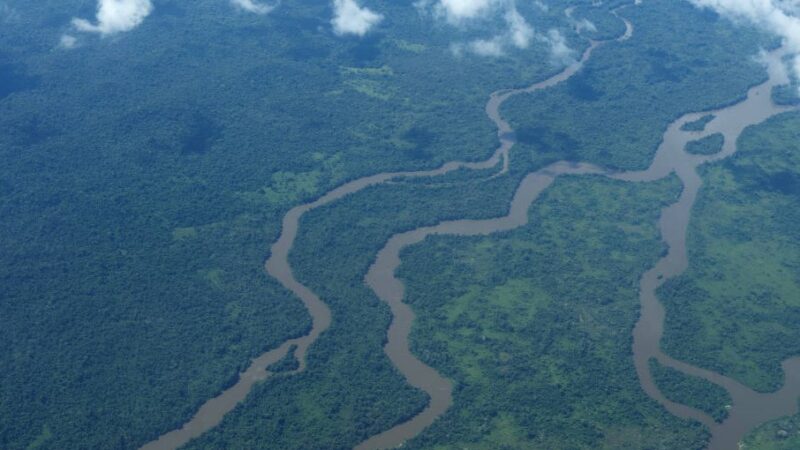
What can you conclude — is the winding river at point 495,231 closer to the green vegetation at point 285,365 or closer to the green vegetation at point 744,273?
the green vegetation at point 285,365

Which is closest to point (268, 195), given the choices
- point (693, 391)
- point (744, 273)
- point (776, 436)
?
point (693, 391)

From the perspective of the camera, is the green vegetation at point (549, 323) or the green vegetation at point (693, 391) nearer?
the green vegetation at point (549, 323)

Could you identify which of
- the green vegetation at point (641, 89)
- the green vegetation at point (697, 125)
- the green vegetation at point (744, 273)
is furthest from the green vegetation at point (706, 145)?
the green vegetation at point (641, 89)

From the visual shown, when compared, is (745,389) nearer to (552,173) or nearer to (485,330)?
(485,330)

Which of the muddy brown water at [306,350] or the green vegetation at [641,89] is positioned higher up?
the green vegetation at [641,89]

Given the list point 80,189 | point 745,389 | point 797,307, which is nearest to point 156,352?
point 80,189

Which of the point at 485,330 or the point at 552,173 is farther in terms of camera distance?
the point at 552,173
